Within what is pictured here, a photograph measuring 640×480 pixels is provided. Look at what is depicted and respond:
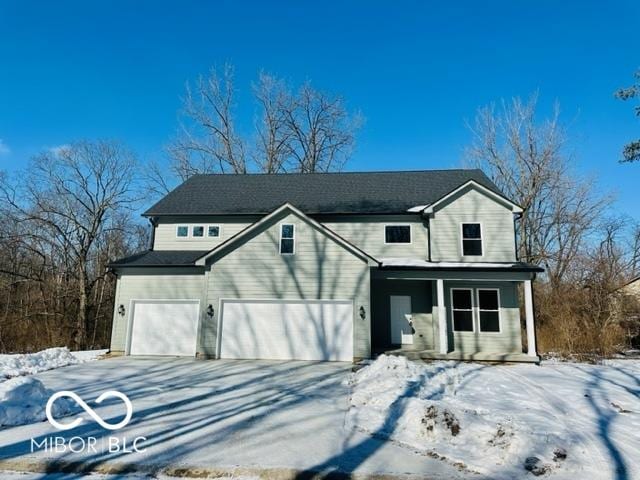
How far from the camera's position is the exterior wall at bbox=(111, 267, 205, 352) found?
43.9 ft

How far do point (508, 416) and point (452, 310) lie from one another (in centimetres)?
758

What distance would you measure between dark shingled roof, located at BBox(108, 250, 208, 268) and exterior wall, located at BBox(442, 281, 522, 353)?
9884 mm

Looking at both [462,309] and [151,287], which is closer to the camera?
[462,309]

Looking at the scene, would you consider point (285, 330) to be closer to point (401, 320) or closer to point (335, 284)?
point (335, 284)

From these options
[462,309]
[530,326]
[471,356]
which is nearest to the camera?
[530,326]

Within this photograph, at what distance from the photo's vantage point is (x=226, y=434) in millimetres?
5480

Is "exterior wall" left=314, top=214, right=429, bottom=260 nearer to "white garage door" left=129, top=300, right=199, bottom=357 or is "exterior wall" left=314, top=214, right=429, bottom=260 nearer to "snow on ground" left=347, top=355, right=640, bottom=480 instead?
"snow on ground" left=347, top=355, right=640, bottom=480

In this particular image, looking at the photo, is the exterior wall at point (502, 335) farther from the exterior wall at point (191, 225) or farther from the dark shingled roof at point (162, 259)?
the dark shingled roof at point (162, 259)

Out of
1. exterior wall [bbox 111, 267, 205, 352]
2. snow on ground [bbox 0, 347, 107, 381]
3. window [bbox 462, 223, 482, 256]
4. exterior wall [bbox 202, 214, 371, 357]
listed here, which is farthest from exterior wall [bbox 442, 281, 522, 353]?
snow on ground [bbox 0, 347, 107, 381]

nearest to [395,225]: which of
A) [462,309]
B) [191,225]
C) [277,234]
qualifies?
[462,309]

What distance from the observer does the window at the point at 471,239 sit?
45.5ft

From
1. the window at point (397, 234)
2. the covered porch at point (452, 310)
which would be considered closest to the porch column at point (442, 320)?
the covered porch at point (452, 310)

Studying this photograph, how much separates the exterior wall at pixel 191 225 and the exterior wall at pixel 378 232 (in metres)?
3.34

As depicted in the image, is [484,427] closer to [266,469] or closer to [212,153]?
[266,469]
